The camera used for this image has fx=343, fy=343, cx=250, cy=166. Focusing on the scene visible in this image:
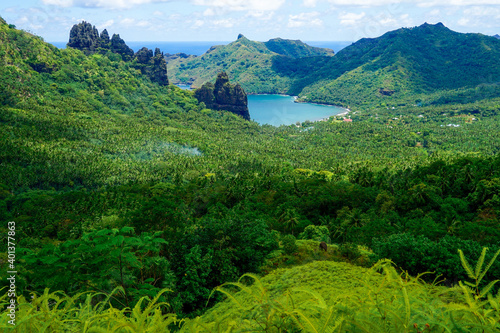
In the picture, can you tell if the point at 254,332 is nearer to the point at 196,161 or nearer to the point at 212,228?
the point at 212,228

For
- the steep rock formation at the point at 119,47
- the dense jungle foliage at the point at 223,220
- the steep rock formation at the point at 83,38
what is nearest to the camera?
the dense jungle foliage at the point at 223,220

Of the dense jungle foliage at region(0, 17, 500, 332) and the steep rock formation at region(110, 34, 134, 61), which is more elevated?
the steep rock formation at region(110, 34, 134, 61)

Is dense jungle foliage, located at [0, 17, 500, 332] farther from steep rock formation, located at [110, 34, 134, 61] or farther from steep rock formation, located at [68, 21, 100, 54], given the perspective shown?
steep rock formation, located at [110, 34, 134, 61]

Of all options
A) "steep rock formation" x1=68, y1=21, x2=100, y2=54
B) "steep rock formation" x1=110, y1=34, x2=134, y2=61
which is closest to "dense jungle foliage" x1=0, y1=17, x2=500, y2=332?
"steep rock formation" x1=68, y1=21, x2=100, y2=54

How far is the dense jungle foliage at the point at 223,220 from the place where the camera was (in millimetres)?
7477

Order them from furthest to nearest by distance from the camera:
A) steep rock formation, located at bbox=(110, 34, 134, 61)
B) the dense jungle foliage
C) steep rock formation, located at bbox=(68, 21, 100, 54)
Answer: steep rock formation, located at bbox=(110, 34, 134, 61)
steep rock formation, located at bbox=(68, 21, 100, 54)
the dense jungle foliage

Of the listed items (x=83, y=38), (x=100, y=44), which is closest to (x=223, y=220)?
(x=83, y=38)

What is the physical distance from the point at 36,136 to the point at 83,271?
85.6m

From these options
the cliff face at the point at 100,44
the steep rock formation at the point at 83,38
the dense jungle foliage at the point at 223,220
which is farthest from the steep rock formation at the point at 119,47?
the dense jungle foliage at the point at 223,220

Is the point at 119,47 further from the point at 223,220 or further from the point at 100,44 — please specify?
the point at 223,220

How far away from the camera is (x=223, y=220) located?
28562mm

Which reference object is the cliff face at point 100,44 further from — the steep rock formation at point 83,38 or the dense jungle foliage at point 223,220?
the dense jungle foliage at point 223,220

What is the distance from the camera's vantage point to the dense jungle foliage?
24.5ft

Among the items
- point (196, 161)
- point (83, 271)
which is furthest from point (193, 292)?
point (196, 161)
